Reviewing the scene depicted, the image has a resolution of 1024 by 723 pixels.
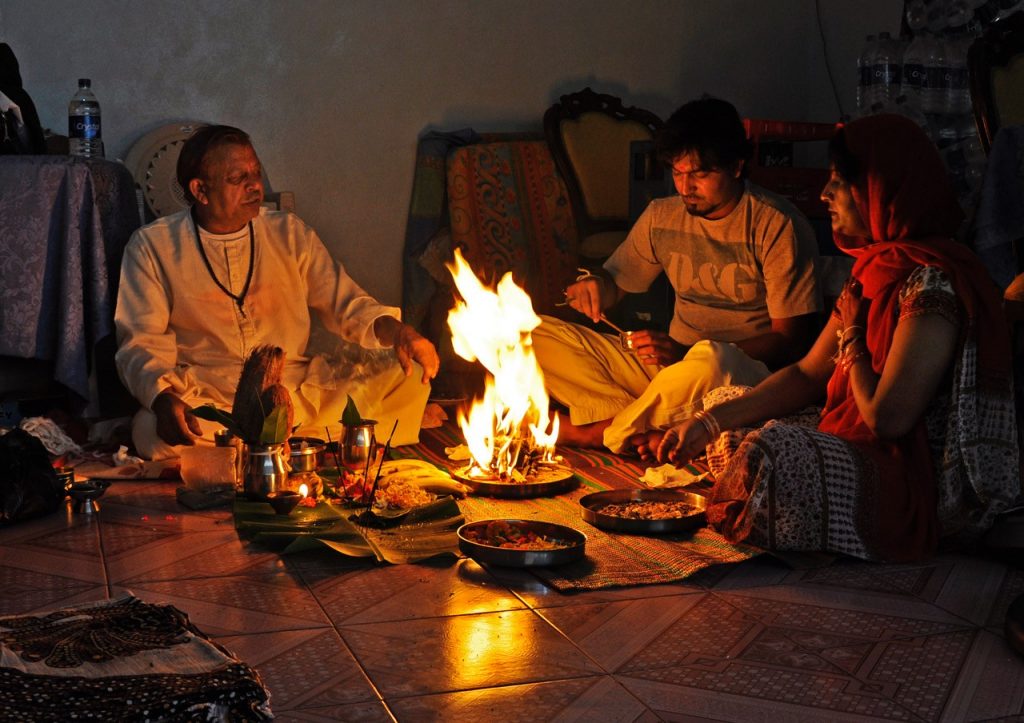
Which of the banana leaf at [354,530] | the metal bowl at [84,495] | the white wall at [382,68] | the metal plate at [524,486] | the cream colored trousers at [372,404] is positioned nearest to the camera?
the banana leaf at [354,530]

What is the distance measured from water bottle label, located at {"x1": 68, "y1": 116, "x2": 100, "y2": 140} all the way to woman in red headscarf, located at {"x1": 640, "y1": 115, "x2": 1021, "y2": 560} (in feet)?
10.8

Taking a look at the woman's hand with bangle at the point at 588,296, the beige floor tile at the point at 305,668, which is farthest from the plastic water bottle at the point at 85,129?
the beige floor tile at the point at 305,668

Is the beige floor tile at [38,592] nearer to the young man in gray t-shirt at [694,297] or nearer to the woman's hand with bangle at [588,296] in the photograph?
the young man in gray t-shirt at [694,297]

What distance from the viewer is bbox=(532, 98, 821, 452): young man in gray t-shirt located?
444 centimetres

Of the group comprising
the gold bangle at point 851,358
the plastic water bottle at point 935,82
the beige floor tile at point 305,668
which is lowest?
the beige floor tile at point 305,668

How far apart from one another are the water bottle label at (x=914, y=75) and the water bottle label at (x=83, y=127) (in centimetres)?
373

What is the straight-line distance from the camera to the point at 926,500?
3326 millimetres

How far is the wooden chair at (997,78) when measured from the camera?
4.66 metres

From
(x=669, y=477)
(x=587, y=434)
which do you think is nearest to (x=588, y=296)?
(x=587, y=434)

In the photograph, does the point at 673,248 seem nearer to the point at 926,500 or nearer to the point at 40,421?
the point at 926,500

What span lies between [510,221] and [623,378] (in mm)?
1764

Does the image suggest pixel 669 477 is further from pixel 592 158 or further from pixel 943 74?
pixel 592 158

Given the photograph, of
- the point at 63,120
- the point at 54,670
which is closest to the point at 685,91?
the point at 63,120

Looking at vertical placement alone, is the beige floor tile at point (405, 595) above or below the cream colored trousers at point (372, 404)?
below
